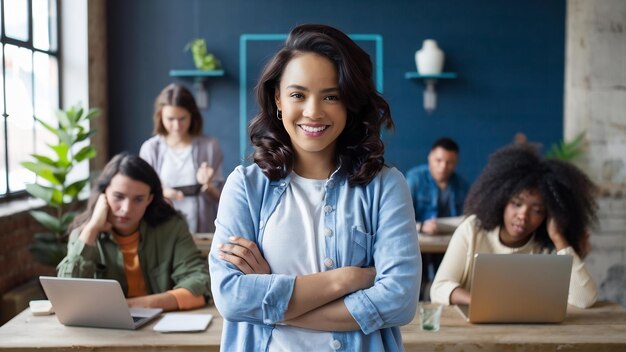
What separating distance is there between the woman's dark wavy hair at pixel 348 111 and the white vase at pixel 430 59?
14.3ft

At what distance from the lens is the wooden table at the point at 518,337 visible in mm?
2174

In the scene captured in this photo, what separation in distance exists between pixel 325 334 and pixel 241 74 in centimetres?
463

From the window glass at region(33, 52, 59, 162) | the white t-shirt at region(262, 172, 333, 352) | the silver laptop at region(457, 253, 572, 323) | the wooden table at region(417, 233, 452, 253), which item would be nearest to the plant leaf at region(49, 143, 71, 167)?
the window glass at region(33, 52, 59, 162)

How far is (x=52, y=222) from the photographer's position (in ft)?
13.1

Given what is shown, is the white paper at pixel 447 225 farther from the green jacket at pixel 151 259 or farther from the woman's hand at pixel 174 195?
the green jacket at pixel 151 259

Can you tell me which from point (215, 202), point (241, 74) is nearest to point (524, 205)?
point (215, 202)

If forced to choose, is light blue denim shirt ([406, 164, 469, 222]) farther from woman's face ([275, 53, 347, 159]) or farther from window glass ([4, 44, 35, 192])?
woman's face ([275, 53, 347, 159])

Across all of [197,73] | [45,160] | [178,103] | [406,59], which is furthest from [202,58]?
[45,160]

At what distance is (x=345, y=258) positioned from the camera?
1464 mm

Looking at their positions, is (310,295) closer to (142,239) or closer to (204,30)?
(142,239)

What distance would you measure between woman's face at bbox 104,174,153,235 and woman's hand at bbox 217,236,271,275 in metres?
1.44

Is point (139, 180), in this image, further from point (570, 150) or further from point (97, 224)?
point (570, 150)

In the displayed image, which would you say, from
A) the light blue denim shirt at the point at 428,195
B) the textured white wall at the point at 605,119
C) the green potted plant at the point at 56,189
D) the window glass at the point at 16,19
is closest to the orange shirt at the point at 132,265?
the green potted plant at the point at 56,189

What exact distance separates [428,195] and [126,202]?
2.73 m
